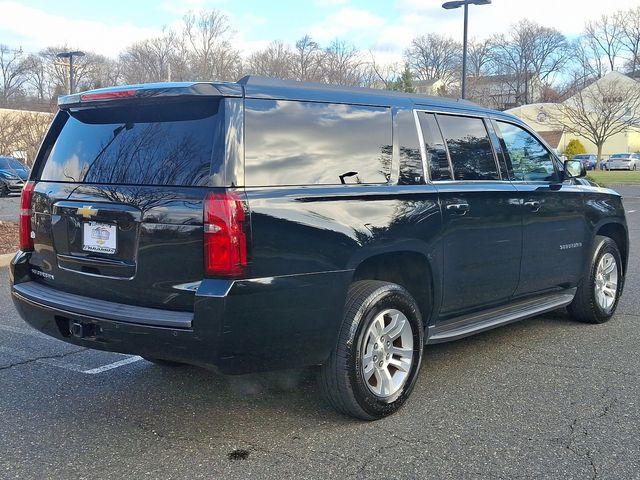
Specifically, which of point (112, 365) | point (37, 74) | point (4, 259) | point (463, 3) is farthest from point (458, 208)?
point (37, 74)

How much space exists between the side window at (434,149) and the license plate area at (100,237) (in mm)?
2025

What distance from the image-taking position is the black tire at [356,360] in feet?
11.8

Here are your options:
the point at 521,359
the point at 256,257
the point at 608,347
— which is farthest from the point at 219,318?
the point at 608,347

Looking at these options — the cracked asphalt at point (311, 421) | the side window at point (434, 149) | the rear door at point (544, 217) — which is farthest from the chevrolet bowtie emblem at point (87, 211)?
the rear door at point (544, 217)

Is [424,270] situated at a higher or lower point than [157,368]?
higher

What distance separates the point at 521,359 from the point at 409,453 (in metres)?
1.91

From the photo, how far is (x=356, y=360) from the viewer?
143 inches

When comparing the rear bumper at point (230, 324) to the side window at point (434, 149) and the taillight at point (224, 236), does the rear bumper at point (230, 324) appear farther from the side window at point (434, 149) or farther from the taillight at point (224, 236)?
the side window at point (434, 149)

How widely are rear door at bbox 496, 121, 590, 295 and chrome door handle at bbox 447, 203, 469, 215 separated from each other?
2.44 feet

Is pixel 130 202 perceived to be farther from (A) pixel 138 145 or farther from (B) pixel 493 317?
(B) pixel 493 317

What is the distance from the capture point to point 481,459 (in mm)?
3295

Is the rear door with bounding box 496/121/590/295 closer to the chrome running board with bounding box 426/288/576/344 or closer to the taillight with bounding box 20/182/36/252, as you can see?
the chrome running board with bounding box 426/288/576/344

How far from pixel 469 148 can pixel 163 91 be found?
7.55ft

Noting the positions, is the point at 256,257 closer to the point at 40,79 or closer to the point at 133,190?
the point at 133,190
